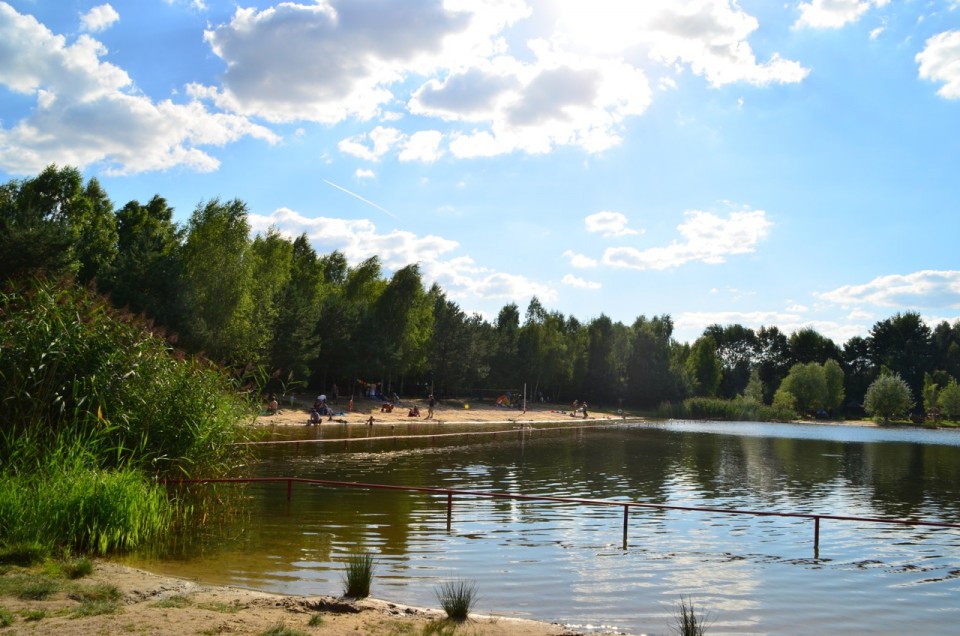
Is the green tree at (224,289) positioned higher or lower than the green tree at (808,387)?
higher

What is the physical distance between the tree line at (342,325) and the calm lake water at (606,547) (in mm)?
7216

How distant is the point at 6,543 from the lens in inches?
387

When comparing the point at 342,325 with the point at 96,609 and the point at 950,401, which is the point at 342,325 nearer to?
the point at 96,609

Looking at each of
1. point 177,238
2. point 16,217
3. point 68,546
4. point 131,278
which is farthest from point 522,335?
point 68,546

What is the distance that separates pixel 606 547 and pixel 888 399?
11090cm

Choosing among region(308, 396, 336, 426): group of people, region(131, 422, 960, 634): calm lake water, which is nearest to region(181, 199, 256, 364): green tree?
region(308, 396, 336, 426): group of people

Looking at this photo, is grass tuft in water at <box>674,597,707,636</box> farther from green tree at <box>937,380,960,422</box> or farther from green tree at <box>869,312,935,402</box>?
green tree at <box>869,312,935,402</box>

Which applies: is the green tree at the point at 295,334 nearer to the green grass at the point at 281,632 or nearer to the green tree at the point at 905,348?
the green grass at the point at 281,632

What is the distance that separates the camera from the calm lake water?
445 inches

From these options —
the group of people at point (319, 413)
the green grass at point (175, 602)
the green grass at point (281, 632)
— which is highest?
the green grass at point (281, 632)

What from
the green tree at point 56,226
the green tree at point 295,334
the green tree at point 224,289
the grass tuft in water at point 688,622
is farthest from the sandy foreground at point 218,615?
the green tree at point 295,334

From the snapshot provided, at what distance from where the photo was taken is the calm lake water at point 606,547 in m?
11.3

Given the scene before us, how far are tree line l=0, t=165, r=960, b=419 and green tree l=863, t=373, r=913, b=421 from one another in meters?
4.05

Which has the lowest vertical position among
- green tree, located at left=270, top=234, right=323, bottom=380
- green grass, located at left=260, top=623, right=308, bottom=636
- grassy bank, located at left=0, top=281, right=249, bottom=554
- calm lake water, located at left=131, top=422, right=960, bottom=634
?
calm lake water, located at left=131, top=422, right=960, bottom=634
